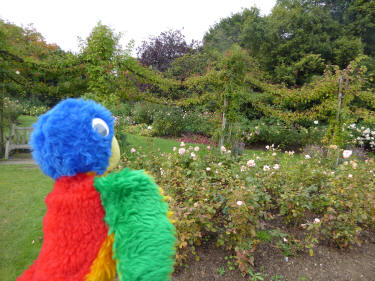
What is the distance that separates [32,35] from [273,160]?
17059 mm

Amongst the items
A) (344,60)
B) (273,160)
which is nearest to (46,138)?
(273,160)

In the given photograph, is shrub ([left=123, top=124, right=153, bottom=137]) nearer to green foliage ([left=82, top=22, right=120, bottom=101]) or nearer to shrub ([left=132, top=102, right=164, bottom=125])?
shrub ([left=132, top=102, right=164, bottom=125])

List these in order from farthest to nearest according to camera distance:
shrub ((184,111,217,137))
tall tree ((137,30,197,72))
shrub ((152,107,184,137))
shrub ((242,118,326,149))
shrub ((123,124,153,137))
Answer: tall tree ((137,30,197,72))
shrub ((184,111,217,137))
shrub ((152,107,184,137))
shrub ((123,124,153,137))
shrub ((242,118,326,149))

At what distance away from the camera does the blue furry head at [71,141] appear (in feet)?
3.47

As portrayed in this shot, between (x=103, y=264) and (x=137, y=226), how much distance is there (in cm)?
33

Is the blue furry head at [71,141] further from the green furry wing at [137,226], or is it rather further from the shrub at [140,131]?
the shrub at [140,131]

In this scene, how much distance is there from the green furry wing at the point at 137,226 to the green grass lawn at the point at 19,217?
1.96 meters

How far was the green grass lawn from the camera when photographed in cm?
242

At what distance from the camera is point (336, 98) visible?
5.90 m

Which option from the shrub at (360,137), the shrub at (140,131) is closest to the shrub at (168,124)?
the shrub at (140,131)

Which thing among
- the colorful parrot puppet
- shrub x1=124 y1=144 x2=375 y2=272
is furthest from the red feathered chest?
shrub x1=124 y1=144 x2=375 y2=272

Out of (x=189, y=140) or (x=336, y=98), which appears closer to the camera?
(x=336, y=98)

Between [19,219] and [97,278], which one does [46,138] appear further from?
[19,219]

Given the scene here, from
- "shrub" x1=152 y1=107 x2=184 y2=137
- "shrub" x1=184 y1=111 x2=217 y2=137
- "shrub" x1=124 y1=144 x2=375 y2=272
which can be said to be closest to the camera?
"shrub" x1=124 y1=144 x2=375 y2=272
